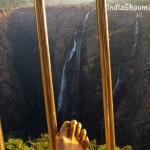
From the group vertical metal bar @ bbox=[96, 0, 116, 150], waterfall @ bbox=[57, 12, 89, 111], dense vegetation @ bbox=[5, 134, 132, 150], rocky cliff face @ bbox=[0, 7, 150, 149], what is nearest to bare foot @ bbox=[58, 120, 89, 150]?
vertical metal bar @ bbox=[96, 0, 116, 150]

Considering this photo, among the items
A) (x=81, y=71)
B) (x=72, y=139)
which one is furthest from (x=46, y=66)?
(x=81, y=71)

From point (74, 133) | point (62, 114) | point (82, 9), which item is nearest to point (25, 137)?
point (62, 114)

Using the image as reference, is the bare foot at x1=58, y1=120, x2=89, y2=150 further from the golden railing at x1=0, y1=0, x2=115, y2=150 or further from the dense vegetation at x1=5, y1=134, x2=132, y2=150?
the dense vegetation at x1=5, y1=134, x2=132, y2=150

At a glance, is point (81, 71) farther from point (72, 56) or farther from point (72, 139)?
point (72, 139)

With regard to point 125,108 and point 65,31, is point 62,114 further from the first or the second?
point 65,31

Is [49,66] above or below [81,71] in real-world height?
above
